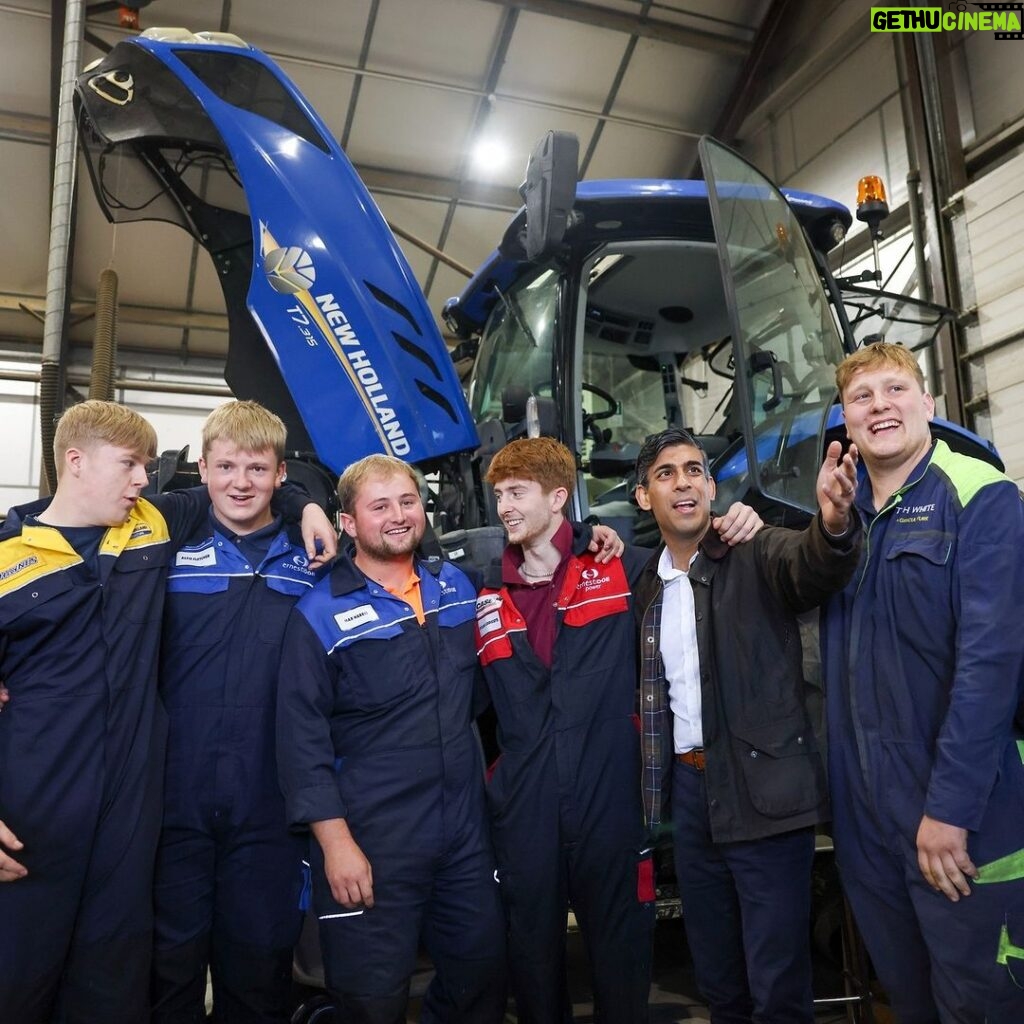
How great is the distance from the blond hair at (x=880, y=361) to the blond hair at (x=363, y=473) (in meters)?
0.95

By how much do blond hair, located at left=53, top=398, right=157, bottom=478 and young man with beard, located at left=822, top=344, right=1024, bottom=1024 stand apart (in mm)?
1495

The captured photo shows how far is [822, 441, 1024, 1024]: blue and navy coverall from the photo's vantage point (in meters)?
1.41

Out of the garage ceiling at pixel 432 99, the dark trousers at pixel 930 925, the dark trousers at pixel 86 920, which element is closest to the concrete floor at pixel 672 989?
the dark trousers at pixel 86 920

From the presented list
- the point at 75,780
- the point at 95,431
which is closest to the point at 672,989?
the point at 75,780

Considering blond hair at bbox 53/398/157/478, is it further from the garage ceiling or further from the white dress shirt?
the garage ceiling

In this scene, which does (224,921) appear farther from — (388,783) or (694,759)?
(694,759)

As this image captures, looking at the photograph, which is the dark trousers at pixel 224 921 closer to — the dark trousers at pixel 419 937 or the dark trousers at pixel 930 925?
the dark trousers at pixel 419 937

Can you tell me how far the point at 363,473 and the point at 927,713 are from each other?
126 centimetres

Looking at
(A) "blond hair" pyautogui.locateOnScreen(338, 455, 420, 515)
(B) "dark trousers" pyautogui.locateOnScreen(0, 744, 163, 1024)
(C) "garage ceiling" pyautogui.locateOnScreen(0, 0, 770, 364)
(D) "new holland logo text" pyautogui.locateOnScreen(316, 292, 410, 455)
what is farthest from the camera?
(C) "garage ceiling" pyautogui.locateOnScreen(0, 0, 770, 364)

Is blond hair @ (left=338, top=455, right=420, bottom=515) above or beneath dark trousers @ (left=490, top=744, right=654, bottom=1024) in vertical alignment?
above

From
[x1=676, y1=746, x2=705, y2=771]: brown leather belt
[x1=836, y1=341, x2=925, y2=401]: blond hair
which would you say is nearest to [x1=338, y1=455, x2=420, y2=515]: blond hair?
[x1=676, y1=746, x2=705, y2=771]: brown leather belt

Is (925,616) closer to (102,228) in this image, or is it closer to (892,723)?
(892,723)

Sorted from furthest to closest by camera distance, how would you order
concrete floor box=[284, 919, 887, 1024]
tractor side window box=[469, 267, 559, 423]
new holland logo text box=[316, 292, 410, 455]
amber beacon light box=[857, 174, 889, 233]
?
amber beacon light box=[857, 174, 889, 233], tractor side window box=[469, 267, 559, 423], new holland logo text box=[316, 292, 410, 455], concrete floor box=[284, 919, 887, 1024]

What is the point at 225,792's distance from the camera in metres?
1.86
